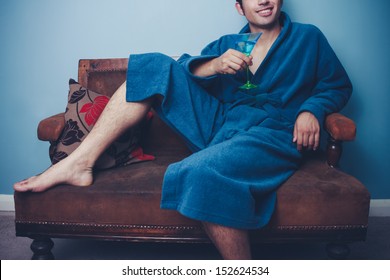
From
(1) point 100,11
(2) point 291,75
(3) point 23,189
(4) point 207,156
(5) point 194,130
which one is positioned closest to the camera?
(4) point 207,156

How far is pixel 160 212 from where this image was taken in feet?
4.89

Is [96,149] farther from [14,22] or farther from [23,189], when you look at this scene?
[14,22]

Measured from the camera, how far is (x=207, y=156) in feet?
4.57

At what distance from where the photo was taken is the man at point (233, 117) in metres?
1.35

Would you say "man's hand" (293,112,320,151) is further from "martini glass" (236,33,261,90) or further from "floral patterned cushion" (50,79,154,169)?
"floral patterned cushion" (50,79,154,169)

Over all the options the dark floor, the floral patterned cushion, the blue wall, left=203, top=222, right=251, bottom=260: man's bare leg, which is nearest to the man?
left=203, top=222, right=251, bottom=260: man's bare leg

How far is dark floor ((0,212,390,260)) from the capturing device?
183 centimetres

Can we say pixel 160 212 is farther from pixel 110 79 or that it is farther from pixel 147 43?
pixel 147 43

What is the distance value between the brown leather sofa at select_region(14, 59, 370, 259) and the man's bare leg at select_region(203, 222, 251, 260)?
0.43ft

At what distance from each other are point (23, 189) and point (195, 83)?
32.3 inches

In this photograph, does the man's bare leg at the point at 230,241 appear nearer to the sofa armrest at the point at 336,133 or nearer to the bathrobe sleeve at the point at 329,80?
the sofa armrest at the point at 336,133

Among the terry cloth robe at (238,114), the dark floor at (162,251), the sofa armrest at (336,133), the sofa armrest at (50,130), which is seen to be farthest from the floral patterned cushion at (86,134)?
the sofa armrest at (336,133)

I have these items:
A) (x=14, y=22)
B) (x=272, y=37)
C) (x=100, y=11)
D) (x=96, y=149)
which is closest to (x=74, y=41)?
(x=100, y=11)

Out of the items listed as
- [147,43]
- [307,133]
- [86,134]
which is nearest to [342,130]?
[307,133]
